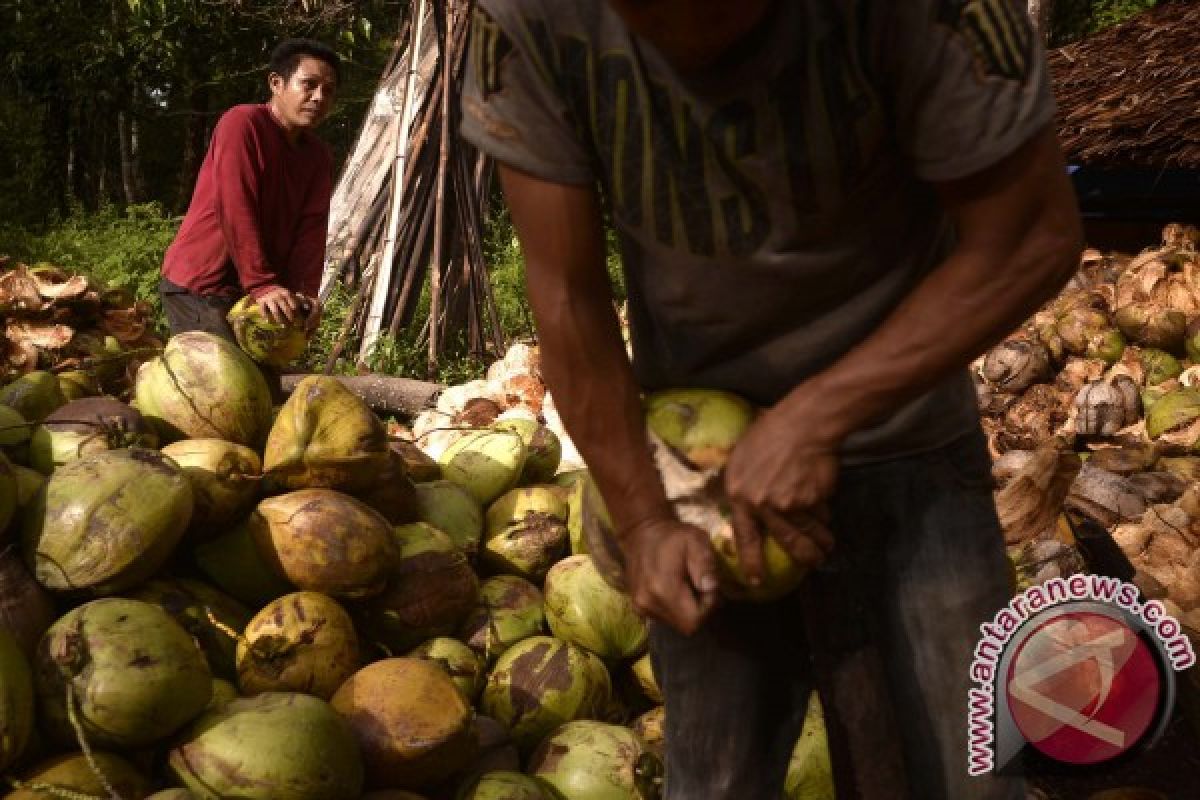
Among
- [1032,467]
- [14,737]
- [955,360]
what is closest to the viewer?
[955,360]

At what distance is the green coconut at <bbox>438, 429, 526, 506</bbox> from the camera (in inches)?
126

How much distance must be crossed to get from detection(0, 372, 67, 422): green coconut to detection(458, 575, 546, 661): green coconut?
112 centimetres

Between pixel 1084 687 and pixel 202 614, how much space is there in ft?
5.48

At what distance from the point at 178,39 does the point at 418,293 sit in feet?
26.0

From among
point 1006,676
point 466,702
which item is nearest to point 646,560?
point 1006,676

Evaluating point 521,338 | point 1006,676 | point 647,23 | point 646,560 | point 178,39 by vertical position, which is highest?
point 178,39

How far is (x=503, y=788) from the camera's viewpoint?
7.16 feet

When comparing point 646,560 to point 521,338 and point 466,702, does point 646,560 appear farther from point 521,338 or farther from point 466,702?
point 521,338

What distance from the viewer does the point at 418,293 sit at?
20.7 feet

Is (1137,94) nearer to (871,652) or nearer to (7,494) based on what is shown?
(871,652)

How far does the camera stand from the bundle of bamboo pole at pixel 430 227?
5.96 metres

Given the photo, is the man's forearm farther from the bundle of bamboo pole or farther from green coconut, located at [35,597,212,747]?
the bundle of bamboo pole

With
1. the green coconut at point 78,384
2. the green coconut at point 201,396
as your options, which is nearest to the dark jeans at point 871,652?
the green coconut at point 201,396

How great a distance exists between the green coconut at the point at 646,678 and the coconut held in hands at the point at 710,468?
132 cm
